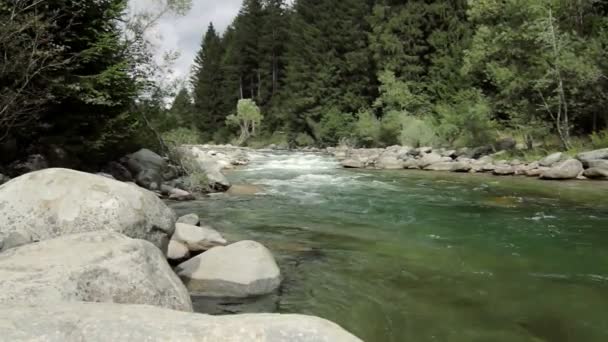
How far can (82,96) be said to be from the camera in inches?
392

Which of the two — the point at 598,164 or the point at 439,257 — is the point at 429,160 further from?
the point at 439,257

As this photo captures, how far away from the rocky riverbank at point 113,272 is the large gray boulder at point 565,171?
517 inches

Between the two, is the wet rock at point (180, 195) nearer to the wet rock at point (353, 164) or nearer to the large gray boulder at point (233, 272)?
the large gray boulder at point (233, 272)

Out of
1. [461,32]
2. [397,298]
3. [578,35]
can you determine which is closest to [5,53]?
[397,298]

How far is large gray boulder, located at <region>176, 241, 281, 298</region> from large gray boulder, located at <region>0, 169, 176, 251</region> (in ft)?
1.65

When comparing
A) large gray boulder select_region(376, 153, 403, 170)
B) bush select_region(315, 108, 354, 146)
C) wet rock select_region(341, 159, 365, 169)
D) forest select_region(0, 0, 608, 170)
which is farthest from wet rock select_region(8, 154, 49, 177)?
bush select_region(315, 108, 354, 146)

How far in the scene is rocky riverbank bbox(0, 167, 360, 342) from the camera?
7.13ft

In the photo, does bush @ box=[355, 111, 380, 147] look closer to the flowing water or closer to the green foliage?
the green foliage

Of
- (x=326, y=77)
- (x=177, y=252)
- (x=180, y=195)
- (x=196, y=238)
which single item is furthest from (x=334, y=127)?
(x=177, y=252)

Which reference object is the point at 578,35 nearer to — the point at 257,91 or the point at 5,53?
the point at 5,53

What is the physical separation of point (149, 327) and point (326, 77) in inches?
1679

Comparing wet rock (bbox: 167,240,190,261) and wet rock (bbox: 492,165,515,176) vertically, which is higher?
wet rock (bbox: 167,240,190,261)

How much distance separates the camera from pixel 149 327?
2.19 meters

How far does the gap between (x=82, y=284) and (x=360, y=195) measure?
33.1 feet
